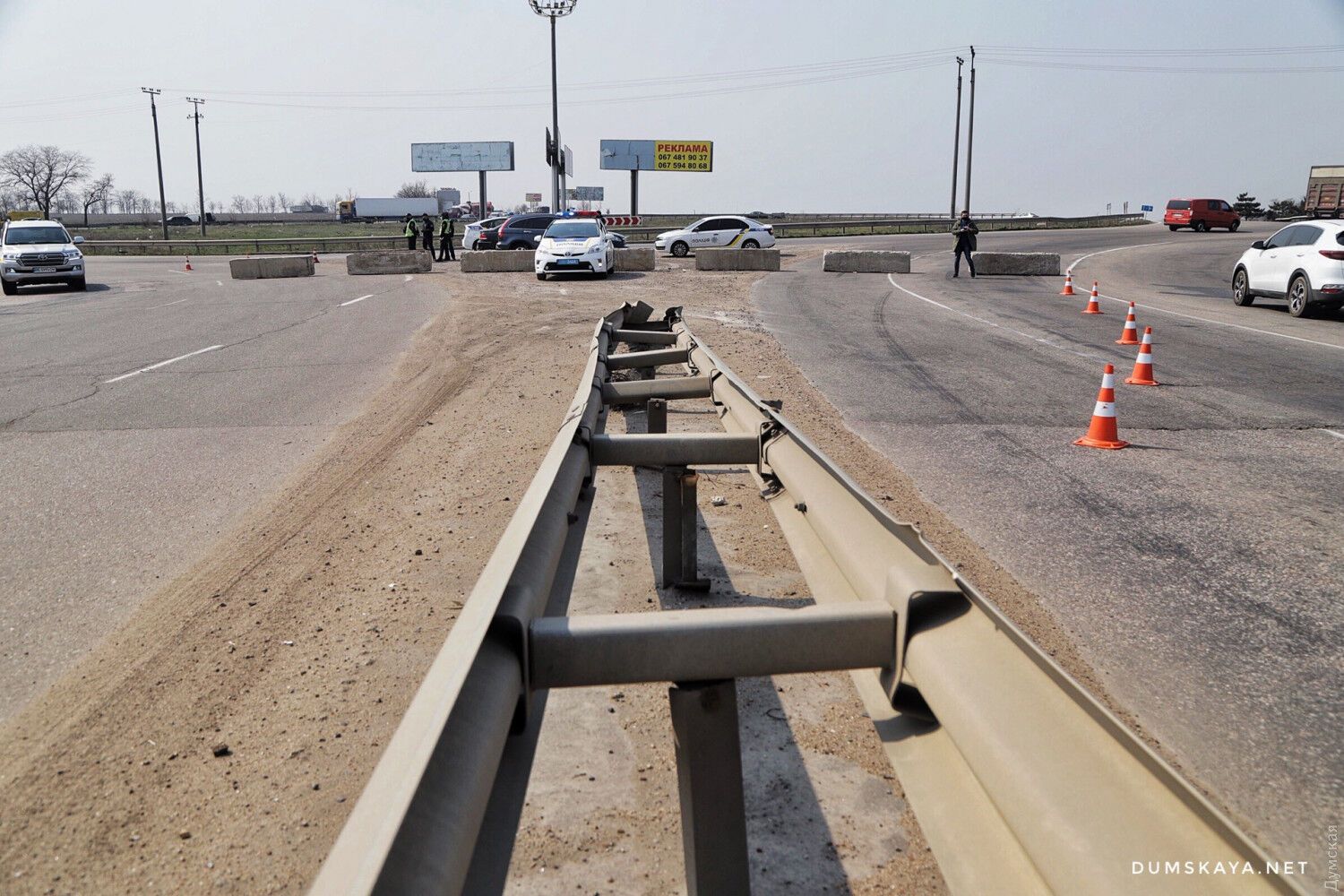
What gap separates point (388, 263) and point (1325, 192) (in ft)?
139

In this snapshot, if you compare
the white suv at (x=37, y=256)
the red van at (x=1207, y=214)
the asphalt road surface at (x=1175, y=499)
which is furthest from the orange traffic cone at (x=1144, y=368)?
the red van at (x=1207, y=214)

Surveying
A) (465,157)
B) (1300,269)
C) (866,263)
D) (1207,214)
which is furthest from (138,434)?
(465,157)

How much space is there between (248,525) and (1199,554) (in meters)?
5.56

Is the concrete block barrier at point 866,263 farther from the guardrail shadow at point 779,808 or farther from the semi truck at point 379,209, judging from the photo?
the semi truck at point 379,209

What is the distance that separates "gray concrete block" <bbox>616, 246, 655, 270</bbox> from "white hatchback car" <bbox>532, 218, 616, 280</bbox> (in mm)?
2977

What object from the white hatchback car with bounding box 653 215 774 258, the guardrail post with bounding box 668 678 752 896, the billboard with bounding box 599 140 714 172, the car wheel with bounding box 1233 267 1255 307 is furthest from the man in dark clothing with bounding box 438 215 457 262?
the billboard with bounding box 599 140 714 172

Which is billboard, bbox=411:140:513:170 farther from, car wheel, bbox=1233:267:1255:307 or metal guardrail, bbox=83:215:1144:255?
car wheel, bbox=1233:267:1255:307

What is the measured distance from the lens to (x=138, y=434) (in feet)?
30.1

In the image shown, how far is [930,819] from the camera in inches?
72.2

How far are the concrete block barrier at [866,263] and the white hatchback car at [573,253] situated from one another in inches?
300

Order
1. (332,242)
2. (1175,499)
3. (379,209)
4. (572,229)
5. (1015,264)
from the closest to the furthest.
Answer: (1175,499) < (572,229) < (1015,264) < (332,242) < (379,209)

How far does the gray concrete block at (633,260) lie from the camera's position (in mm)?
32562

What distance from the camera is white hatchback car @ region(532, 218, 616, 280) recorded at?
27984 mm

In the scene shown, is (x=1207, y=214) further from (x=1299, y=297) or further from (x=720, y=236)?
(x=1299, y=297)
